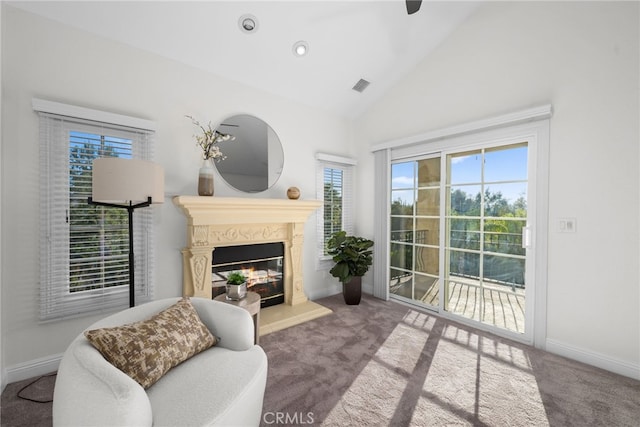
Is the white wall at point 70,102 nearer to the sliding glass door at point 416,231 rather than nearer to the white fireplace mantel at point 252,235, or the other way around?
the white fireplace mantel at point 252,235

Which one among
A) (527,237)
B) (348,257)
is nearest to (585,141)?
(527,237)

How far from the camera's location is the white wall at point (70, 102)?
188cm

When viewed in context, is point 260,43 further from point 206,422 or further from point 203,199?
point 206,422

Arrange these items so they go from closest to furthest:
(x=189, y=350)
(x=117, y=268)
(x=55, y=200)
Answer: (x=189, y=350), (x=55, y=200), (x=117, y=268)

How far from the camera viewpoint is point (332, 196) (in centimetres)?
386

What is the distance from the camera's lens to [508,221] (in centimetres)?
263

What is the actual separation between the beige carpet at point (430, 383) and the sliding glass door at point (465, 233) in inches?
15.4

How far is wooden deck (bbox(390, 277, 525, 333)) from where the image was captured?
2596mm

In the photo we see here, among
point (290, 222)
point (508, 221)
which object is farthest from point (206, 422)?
point (508, 221)

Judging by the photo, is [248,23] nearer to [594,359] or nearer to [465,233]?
[465,233]

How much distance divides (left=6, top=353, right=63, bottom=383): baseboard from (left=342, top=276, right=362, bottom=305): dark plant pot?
2728 mm

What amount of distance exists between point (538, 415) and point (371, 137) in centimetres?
328
